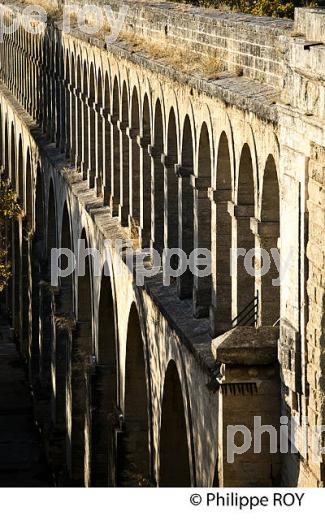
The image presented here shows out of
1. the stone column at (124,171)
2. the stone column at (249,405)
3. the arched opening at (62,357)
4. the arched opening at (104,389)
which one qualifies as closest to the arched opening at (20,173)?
the arched opening at (62,357)

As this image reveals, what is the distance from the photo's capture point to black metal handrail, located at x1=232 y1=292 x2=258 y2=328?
19233 millimetres

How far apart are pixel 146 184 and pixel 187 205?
4.28m

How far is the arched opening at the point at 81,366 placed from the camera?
3375 cm

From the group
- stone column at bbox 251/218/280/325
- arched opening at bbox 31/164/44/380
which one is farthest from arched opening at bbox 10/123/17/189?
stone column at bbox 251/218/280/325

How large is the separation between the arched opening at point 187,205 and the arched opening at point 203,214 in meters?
0.99

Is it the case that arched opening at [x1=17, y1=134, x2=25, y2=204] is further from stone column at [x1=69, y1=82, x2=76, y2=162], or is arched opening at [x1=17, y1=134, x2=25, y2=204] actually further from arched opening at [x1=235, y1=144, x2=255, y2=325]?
arched opening at [x1=235, y1=144, x2=255, y2=325]

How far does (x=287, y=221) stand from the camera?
16.8 m

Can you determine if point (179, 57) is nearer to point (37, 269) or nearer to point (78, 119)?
point (78, 119)

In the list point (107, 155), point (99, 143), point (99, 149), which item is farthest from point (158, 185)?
point (99, 143)

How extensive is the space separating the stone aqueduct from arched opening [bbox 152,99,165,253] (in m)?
0.03

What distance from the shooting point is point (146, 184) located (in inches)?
1093

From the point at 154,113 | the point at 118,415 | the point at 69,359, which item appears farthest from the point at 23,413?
the point at 154,113

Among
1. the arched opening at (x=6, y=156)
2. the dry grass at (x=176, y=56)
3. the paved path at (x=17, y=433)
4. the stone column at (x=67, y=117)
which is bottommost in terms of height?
the paved path at (x=17, y=433)

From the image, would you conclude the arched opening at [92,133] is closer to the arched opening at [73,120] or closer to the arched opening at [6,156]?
the arched opening at [73,120]
